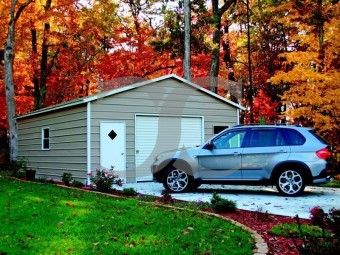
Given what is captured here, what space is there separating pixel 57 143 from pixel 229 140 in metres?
8.06

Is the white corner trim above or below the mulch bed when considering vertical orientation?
above

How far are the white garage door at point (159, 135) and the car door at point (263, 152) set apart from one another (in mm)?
5247

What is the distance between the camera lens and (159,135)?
15.4m

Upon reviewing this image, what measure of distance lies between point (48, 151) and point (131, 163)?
14.6ft

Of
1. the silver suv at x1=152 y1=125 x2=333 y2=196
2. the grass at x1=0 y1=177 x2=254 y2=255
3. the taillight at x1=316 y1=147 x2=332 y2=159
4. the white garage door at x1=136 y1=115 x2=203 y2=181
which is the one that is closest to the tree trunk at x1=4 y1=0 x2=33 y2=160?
the white garage door at x1=136 y1=115 x2=203 y2=181

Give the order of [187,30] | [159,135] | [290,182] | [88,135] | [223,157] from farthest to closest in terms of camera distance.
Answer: [187,30]
[159,135]
[88,135]
[223,157]
[290,182]

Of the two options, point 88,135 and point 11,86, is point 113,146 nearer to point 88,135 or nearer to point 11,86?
point 88,135

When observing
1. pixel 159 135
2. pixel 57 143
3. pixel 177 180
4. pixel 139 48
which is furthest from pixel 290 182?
pixel 139 48

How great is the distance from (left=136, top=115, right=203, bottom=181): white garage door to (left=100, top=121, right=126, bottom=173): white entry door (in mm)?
697

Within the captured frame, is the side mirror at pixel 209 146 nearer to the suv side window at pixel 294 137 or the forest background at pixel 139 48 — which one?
the suv side window at pixel 294 137

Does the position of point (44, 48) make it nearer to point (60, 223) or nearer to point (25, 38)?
point (25, 38)

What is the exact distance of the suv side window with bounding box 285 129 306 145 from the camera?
10.3 meters

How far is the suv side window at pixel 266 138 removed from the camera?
10523mm

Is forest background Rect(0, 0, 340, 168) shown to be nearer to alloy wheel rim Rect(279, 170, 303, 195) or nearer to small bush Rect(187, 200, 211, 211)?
alloy wheel rim Rect(279, 170, 303, 195)
